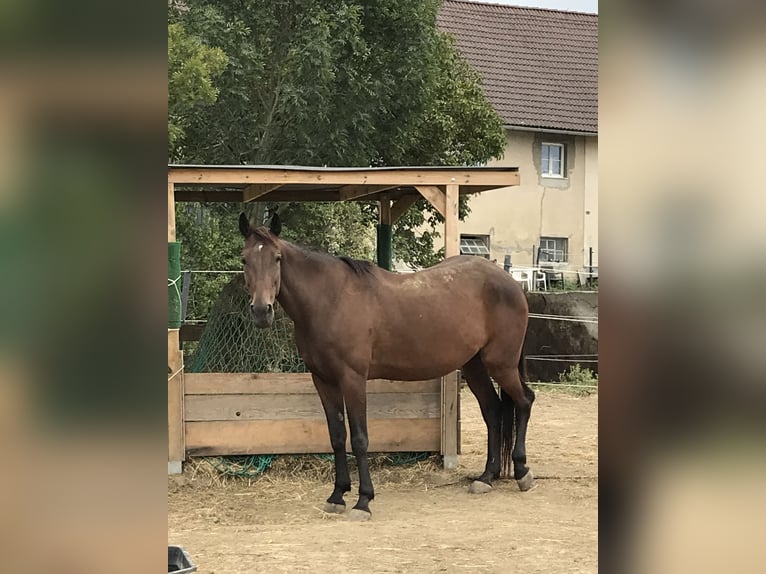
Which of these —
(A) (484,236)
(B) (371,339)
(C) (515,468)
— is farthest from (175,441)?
(A) (484,236)

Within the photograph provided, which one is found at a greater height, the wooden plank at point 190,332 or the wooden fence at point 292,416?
the wooden plank at point 190,332

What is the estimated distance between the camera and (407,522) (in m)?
4.66

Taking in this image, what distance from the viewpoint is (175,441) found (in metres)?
5.54

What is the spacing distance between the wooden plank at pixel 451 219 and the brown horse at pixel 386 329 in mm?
252

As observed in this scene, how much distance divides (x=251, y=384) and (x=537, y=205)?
1234 centimetres

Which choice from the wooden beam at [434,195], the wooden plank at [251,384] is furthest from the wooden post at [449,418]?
the wooden beam at [434,195]

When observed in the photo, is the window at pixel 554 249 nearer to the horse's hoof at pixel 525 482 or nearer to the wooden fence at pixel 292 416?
the wooden fence at pixel 292 416

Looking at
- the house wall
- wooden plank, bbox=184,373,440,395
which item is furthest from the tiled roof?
wooden plank, bbox=184,373,440,395

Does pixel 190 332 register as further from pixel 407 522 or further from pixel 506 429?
pixel 407 522

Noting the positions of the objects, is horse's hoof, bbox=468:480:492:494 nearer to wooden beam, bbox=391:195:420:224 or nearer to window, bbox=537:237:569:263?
wooden beam, bbox=391:195:420:224

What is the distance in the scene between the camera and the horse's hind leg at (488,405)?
221 inches
